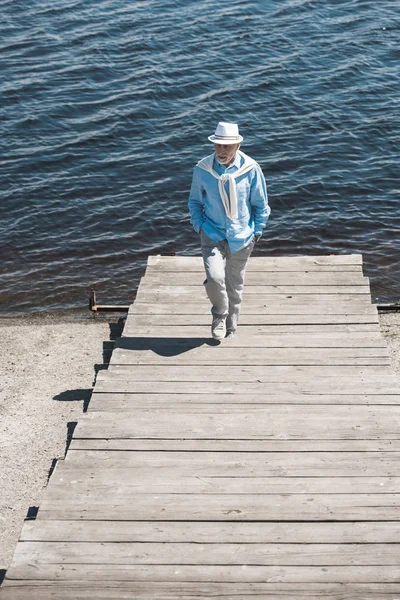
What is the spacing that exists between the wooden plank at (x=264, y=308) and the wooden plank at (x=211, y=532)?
3849 millimetres

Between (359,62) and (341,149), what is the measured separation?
182 inches

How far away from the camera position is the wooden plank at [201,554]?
246 inches

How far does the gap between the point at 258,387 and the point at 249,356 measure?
2.26ft

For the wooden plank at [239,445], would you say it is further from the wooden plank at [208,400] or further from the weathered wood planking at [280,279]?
the weathered wood planking at [280,279]

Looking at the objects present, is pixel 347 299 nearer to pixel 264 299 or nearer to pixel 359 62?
pixel 264 299

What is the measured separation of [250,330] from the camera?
32.2ft

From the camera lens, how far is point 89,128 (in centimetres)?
2050

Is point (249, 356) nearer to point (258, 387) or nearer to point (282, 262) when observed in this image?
point (258, 387)

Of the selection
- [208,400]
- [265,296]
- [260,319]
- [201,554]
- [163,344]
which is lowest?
[265,296]

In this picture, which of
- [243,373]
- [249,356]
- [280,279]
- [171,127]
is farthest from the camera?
[171,127]

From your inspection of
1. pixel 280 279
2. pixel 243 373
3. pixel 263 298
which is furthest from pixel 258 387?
pixel 280 279

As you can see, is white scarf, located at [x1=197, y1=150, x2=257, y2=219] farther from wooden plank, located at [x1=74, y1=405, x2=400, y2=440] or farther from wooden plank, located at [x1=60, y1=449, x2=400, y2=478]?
wooden plank, located at [x1=60, y1=449, x2=400, y2=478]

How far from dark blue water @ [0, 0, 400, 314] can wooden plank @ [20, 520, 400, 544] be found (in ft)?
27.9

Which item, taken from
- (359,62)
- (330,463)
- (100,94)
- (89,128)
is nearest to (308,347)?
(330,463)
